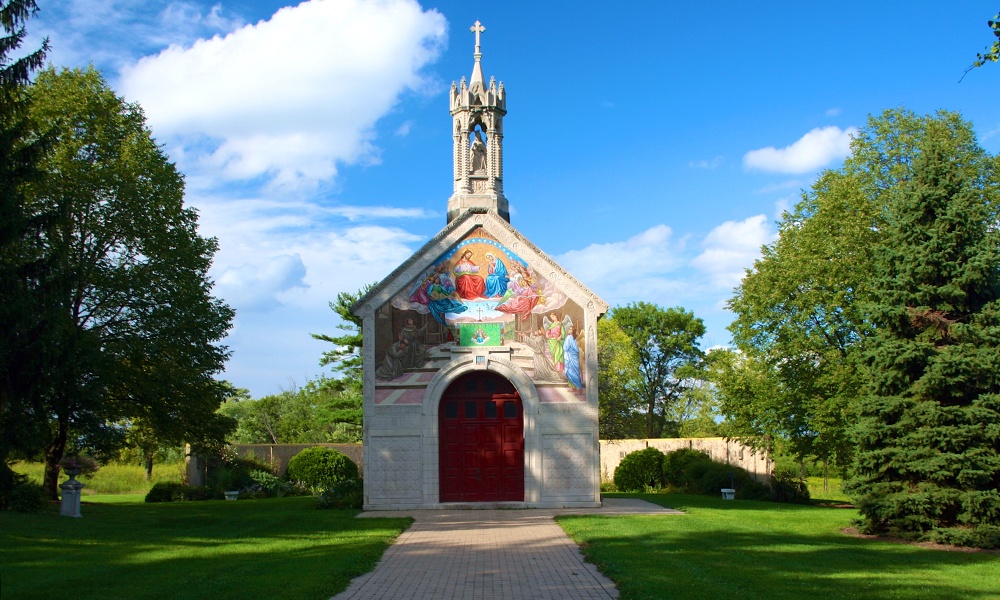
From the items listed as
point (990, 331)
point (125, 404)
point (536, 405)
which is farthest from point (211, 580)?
point (125, 404)

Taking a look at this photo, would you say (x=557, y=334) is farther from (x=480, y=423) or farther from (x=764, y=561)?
(x=764, y=561)

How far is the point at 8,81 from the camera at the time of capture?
56.7 ft

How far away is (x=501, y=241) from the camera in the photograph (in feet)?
86.4

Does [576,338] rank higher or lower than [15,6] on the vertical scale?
lower

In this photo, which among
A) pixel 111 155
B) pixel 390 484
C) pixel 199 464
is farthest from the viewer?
pixel 199 464

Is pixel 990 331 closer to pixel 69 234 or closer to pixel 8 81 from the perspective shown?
pixel 8 81

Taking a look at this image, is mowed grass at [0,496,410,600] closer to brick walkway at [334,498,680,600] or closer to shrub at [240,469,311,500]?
brick walkway at [334,498,680,600]

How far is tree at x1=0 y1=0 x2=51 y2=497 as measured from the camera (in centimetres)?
1673

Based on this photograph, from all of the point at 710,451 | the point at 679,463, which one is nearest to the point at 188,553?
the point at 679,463

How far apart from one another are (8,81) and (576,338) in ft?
52.7

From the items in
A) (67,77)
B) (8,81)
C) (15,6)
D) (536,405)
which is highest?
(67,77)

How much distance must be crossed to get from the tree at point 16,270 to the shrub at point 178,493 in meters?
13.2

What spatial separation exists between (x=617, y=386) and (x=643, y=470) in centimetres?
2100

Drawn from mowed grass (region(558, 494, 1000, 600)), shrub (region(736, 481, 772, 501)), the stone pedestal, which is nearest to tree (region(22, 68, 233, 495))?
the stone pedestal
